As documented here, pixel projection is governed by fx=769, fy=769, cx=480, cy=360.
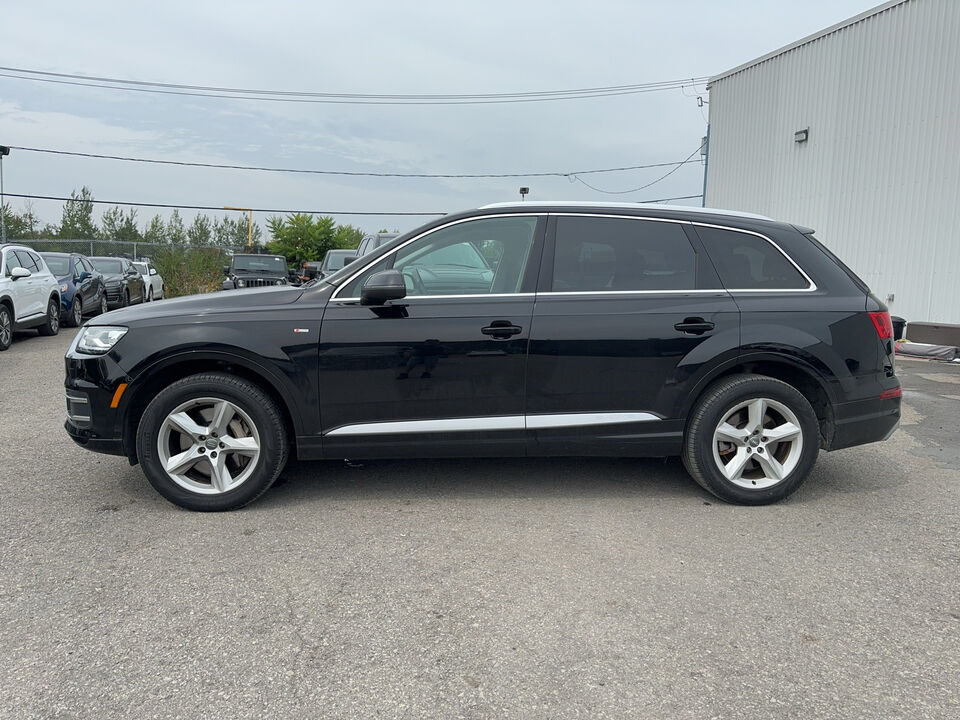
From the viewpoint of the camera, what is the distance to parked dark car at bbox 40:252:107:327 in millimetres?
15516

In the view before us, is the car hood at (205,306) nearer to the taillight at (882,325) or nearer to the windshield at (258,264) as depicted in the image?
the taillight at (882,325)

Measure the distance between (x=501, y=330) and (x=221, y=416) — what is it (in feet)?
5.53

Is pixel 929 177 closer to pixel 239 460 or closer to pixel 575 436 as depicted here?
pixel 575 436

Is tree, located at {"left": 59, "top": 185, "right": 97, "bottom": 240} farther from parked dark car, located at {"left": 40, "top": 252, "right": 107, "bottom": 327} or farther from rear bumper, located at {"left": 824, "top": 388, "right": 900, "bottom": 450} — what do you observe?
rear bumper, located at {"left": 824, "top": 388, "right": 900, "bottom": 450}

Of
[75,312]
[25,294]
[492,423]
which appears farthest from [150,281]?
[492,423]

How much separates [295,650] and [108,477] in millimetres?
2819

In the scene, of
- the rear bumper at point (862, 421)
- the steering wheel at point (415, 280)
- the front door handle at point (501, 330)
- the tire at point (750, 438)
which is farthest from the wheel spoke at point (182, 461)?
the rear bumper at point (862, 421)

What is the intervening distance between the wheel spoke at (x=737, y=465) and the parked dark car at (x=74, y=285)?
1461 cm

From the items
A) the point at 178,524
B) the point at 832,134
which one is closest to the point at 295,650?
the point at 178,524

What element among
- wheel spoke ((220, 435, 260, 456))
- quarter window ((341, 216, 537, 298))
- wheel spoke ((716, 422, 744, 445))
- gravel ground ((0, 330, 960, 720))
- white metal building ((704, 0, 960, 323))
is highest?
white metal building ((704, 0, 960, 323))

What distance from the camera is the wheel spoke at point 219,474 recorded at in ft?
14.5

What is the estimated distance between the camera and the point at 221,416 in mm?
4422

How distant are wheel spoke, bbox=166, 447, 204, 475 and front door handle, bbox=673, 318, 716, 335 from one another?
115 inches

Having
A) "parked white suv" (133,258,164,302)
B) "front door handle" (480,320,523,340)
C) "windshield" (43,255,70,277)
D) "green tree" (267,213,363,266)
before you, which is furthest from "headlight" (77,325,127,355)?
"green tree" (267,213,363,266)
